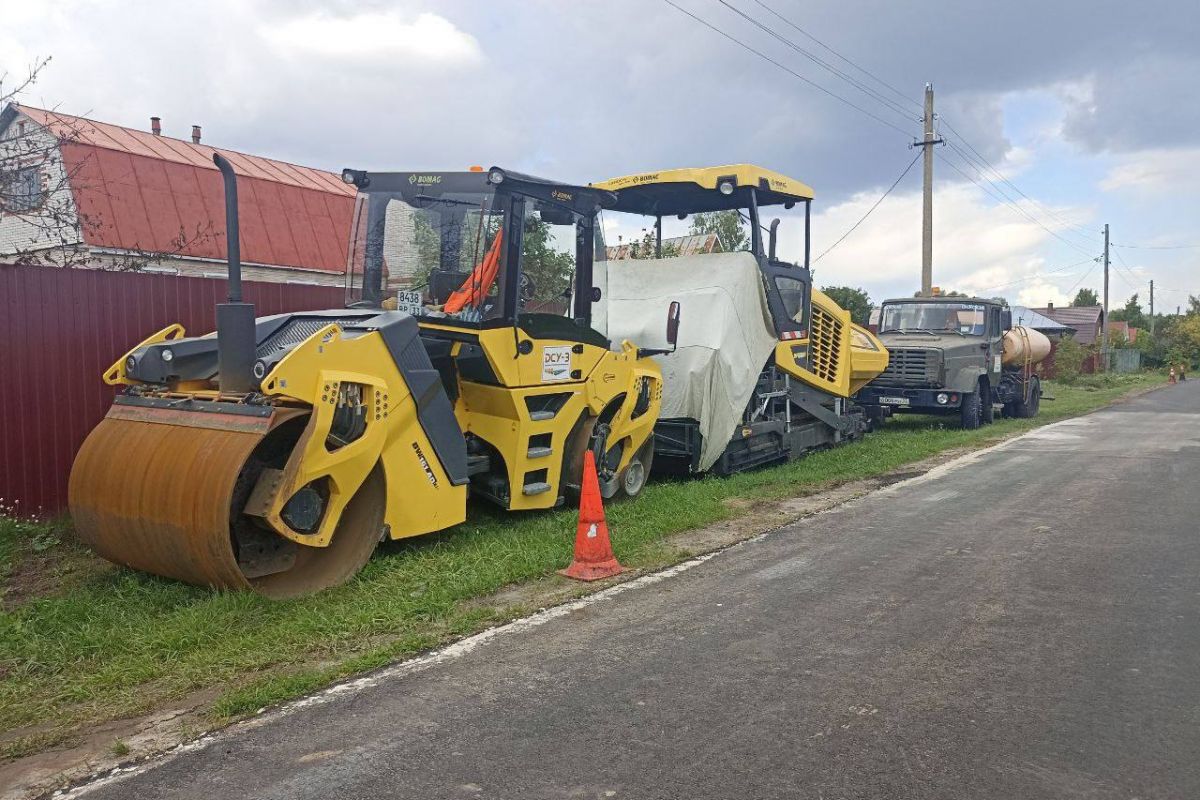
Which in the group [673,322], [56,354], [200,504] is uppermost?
[673,322]

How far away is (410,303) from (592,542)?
235 centimetres

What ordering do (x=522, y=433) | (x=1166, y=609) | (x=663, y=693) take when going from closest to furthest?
(x=663, y=693) < (x=1166, y=609) < (x=522, y=433)

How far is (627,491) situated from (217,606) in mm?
4276

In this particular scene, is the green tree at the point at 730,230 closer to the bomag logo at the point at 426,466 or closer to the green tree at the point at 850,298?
the bomag logo at the point at 426,466

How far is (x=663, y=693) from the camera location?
407 centimetres

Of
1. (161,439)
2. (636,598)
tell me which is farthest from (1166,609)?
(161,439)

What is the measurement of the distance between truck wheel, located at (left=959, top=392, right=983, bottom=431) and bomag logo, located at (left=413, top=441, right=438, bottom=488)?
493 inches

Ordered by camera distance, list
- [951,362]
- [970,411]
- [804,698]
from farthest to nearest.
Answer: [970,411] → [951,362] → [804,698]

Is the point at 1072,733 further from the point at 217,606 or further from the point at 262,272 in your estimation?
the point at 262,272

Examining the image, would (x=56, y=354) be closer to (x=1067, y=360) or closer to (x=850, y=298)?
(x=1067, y=360)

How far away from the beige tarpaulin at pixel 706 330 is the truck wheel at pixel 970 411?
7220mm

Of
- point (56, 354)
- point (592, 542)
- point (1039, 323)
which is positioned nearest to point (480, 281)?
point (592, 542)

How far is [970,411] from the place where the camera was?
16109mm

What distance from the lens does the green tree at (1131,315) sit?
89.1m
